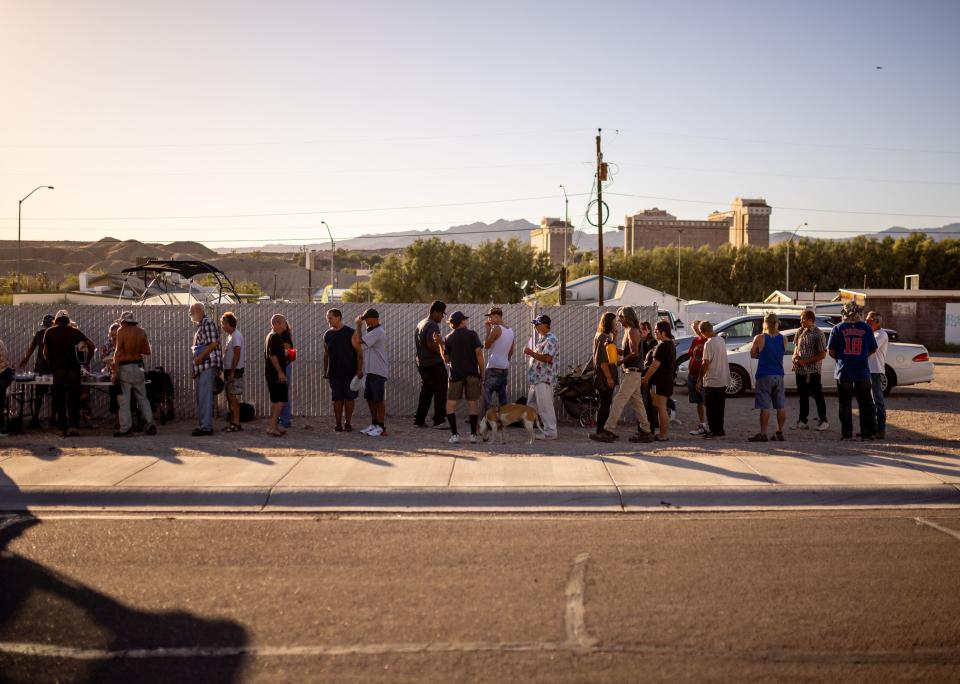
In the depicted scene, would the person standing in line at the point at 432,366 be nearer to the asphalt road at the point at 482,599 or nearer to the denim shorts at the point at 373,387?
the denim shorts at the point at 373,387

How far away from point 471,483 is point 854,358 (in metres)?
5.85

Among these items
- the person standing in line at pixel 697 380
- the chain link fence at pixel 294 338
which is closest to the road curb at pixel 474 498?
the person standing in line at pixel 697 380

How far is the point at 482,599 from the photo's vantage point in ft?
19.1

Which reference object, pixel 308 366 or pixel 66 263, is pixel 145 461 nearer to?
pixel 308 366

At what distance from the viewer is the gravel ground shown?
1107 centimetres

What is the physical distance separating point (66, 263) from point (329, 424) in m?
123

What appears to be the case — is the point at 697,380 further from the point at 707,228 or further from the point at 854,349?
the point at 707,228

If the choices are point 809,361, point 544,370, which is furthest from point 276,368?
point 809,361

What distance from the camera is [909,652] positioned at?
493 cm

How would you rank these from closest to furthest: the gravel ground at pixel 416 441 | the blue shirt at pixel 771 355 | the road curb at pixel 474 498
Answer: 1. the road curb at pixel 474 498
2. the gravel ground at pixel 416 441
3. the blue shirt at pixel 771 355

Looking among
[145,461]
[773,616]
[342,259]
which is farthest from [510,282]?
[342,259]

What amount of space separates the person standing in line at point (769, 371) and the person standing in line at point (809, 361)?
3.69 ft

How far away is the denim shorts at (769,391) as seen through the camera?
11789 mm

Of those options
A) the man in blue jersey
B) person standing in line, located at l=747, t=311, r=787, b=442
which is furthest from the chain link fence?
the man in blue jersey
